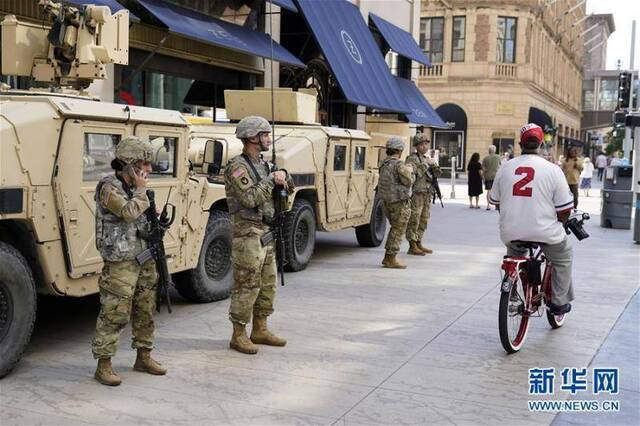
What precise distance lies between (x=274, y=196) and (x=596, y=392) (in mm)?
2807

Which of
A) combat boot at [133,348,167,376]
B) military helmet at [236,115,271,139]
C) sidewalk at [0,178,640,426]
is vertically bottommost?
sidewalk at [0,178,640,426]

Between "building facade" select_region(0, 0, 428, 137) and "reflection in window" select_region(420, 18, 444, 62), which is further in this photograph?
"reflection in window" select_region(420, 18, 444, 62)

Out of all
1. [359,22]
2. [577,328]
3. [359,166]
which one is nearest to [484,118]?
[359,22]

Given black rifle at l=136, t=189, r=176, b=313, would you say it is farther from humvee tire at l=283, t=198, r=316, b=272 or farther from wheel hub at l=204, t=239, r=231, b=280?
humvee tire at l=283, t=198, r=316, b=272

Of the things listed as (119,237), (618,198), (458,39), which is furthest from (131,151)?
(458,39)

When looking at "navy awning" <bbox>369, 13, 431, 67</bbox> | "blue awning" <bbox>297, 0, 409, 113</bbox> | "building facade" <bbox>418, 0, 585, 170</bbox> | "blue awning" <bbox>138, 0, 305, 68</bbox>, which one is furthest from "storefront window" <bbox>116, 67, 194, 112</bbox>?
"building facade" <bbox>418, 0, 585, 170</bbox>

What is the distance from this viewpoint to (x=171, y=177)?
677cm

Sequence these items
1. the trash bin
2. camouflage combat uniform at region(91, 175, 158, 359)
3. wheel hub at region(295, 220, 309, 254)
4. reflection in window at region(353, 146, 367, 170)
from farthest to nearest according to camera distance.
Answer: the trash bin → reflection in window at region(353, 146, 367, 170) → wheel hub at region(295, 220, 309, 254) → camouflage combat uniform at region(91, 175, 158, 359)

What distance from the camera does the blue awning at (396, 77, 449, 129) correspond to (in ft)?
67.2

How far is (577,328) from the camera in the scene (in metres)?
7.11

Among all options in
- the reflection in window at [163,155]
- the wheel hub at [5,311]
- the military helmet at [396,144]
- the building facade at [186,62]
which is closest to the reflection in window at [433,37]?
the building facade at [186,62]

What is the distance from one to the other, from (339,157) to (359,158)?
0.74m

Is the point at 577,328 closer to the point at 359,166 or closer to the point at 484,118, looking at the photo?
the point at 359,166

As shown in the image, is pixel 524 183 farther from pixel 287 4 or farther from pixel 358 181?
pixel 287 4
